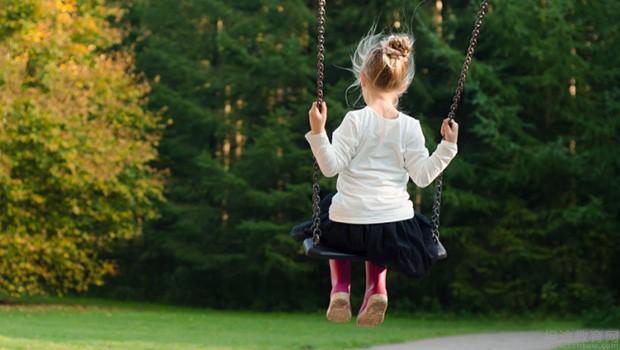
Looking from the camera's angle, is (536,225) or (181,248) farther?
(181,248)

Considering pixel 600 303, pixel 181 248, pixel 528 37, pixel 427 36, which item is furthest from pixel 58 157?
pixel 600 303

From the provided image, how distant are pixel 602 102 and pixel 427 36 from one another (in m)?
3.07

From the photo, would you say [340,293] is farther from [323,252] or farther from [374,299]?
[323,252]

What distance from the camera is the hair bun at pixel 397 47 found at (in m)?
5.54

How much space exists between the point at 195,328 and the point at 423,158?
12030mm

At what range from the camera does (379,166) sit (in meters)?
Result: 5.59

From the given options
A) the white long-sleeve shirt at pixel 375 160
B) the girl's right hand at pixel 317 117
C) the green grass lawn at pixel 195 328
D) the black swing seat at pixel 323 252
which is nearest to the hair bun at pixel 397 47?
the white long-sleeve shirt at pixel 375 160

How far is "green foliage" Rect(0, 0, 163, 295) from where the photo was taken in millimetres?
19359

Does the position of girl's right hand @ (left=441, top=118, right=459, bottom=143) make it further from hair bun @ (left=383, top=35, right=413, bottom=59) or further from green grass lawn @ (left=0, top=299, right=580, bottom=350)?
green grass lawn @ (left=0, top=299, right=580, bottom=350)

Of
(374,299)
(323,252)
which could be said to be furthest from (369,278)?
(323,252)

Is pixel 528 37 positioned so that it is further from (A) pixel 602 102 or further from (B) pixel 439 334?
(B) pixel 439 334

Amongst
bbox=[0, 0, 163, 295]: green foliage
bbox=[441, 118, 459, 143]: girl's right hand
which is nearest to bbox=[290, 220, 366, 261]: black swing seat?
bbox=[441, 118, 459, 143]: girl's right hand

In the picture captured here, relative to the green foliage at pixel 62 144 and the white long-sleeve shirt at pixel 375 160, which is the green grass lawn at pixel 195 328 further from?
the white long-sleeve shirt at pixel 375 160

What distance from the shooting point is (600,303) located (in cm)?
1955
